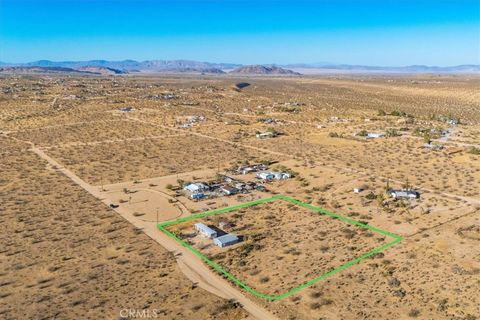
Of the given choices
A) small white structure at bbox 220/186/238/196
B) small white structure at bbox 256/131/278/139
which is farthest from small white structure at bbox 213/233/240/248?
small white structure at bbox 256/131/278/139

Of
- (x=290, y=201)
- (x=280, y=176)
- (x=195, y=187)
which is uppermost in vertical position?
(x=195, y=187)

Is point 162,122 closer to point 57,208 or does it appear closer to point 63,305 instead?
point 57,208

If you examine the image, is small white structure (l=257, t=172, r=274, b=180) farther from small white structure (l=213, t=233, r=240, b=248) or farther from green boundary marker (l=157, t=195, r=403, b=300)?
small white structure (l=213, t=233, r=240, b=248)

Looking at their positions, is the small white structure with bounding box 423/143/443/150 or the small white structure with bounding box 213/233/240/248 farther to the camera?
the small white structure with bounding box 423/143/443/150

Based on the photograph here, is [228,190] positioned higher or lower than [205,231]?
lower

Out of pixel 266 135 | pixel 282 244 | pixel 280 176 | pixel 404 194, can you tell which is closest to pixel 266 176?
pixel 280 176

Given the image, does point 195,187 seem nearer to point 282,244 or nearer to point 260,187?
point 260,187

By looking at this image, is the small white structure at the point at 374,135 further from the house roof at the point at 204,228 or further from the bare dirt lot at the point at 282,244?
the house roof at the point at 204,228
